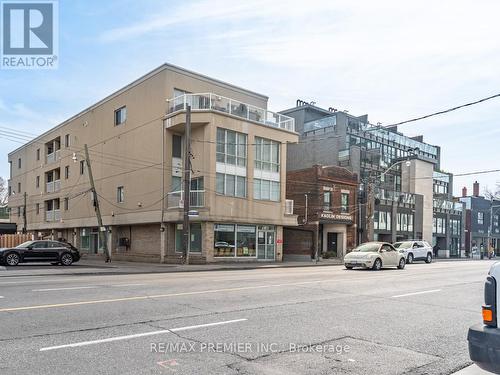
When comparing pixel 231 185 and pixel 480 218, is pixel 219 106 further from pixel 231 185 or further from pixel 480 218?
pixel 480 218

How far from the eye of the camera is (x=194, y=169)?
100 feet

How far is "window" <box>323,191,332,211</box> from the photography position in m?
39.2

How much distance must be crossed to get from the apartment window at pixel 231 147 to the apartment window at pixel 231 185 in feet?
3.16

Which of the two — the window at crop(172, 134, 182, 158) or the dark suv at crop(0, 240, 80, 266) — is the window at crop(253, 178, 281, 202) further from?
the dark suv at crop(0, 240, 80, 266)

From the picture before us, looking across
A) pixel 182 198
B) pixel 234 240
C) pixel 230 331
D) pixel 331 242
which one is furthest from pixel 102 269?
pixel 331 242

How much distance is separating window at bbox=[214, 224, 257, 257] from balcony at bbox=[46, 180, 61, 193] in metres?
25.7

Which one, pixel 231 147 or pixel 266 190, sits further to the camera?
pixel 266 190

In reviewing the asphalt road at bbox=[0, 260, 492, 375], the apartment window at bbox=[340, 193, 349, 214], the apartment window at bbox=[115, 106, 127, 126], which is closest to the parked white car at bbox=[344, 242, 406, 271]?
the asphalt road at bbox=[0, 260, 492, 375]

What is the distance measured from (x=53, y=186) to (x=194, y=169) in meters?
26.3

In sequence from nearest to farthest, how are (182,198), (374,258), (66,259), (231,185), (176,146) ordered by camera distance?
(374,258) → (66,259) → (182,198) → (231,185) → (176,146)

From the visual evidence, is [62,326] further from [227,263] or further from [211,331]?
[227,263]

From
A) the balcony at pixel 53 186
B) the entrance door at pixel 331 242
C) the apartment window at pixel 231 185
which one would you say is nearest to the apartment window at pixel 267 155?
the apartment window at pixel 231 185

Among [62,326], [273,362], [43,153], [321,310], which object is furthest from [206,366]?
[43,153]

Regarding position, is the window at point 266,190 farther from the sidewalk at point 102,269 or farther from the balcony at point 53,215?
the balcony at point 53,215
